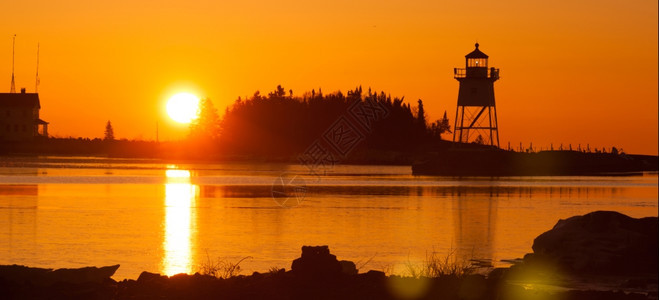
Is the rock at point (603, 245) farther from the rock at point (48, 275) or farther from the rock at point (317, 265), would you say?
the rock at point (48, 275)

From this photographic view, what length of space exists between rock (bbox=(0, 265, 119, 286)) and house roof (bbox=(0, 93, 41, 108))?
14711cm

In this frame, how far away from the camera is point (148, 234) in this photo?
34750 mm

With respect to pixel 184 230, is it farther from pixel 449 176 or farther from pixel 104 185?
pixel 449 176

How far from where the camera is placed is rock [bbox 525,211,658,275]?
70.6 feet

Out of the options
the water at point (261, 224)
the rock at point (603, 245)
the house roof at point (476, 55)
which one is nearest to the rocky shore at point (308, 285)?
the rock at point (603, 245)

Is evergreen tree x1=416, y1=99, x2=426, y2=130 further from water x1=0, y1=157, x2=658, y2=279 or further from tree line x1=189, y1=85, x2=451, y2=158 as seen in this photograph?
water x1=0, y1=157, x2=658, y2=279

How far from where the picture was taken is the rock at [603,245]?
21531 millimetres

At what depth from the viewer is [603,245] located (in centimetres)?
2200

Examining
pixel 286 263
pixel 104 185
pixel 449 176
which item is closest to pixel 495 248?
pixel 286 263

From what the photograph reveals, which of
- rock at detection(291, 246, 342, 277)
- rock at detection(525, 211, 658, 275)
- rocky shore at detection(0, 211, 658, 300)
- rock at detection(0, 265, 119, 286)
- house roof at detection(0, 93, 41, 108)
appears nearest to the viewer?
rocky shore at detection(0, 211, 658, 300)

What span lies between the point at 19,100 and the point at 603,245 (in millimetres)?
147755

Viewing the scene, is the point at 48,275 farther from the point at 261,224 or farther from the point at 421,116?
the point at 421,116

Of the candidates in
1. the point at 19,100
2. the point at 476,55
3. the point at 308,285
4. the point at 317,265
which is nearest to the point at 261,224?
the point at 317,265

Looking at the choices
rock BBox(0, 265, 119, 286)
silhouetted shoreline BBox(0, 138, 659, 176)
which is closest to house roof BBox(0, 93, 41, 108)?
silhouetted shoreline BBox(0, 138, 659, 176)
